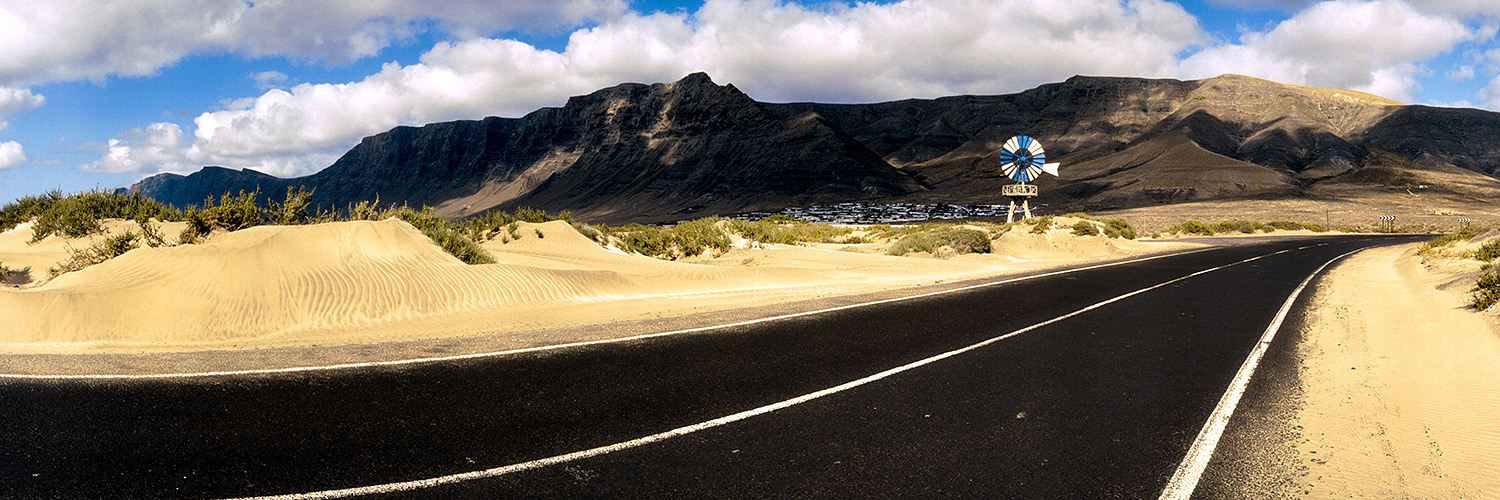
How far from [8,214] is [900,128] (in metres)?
176

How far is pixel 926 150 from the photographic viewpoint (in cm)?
17275

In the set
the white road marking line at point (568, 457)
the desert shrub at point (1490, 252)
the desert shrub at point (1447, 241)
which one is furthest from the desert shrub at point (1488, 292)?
the desert shrub at point (1447, 241)

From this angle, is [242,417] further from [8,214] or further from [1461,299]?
[8,214]

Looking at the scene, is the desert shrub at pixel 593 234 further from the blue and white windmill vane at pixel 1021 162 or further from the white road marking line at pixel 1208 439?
the blue and white windmill vane at pixel 1021 162

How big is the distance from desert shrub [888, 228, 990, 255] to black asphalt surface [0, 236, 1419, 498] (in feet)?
59.3

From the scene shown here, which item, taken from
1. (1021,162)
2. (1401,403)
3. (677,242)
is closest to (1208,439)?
(1401,403)

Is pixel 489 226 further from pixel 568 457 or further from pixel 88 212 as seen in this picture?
pixel 568 457

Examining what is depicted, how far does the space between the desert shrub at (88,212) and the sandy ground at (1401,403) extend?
965 inches

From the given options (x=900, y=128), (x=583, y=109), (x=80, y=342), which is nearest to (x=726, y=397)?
(x=80, y=342)

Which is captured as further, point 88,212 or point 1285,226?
point 1285,226

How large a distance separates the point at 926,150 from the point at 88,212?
16617 cm

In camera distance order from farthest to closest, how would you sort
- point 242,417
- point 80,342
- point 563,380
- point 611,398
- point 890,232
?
1. point 890,232
2. point 80,342
3. point 563,380
4. point 611,398
5. point 242,417

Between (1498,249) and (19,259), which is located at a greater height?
(19,259)

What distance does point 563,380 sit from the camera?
712cm
